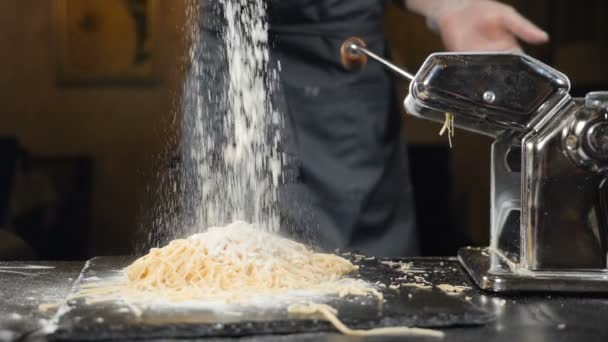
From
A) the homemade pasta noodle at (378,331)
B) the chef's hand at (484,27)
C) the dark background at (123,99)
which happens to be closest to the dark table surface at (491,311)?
the homemade pasta noodle at (378,331)

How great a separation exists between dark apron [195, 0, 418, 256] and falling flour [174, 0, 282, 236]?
0.08ft

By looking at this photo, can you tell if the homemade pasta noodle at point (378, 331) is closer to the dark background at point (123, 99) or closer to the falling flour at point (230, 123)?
the falling flour at point (230, 123)

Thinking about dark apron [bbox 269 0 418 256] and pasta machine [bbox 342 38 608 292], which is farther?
dark apron [bbox 269 0 418 256]

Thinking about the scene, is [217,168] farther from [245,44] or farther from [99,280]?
[99,280]

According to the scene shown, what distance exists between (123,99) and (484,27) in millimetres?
3361

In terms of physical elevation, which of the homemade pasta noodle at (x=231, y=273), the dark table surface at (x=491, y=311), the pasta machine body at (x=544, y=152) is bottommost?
the dark table surface at (x=491, y=311)

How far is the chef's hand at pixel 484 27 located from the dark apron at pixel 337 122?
309 millimetres

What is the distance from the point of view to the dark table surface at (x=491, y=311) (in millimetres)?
1171

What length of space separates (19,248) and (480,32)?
122 cm

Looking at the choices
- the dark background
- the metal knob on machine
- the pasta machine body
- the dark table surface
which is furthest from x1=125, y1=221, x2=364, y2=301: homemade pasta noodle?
the dark background

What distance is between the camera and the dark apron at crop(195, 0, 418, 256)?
2.25 metres

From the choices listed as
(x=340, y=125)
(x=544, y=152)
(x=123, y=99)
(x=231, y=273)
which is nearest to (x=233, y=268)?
(x=231, y=273)

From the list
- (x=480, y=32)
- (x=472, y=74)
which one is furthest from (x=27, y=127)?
(x=472, y=74)

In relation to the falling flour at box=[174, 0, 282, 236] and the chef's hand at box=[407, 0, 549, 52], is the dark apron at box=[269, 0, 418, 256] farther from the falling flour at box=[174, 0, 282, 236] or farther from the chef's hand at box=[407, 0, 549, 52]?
the chef's hand at box=[407, 0, 549, 52]
